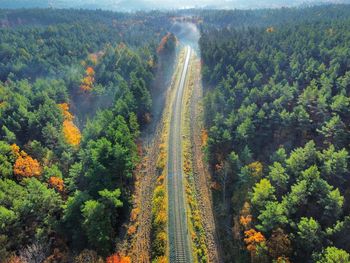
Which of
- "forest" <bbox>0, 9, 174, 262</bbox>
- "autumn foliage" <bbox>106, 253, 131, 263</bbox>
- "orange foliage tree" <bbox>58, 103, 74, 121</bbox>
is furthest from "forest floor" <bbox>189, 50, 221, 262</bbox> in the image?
"orange foliage tree" <bbox>58, 103, 74, 121</bbox>

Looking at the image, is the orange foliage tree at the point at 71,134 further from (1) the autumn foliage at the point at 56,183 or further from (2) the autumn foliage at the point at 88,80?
(2) the autumn foliage at the point at 88,80

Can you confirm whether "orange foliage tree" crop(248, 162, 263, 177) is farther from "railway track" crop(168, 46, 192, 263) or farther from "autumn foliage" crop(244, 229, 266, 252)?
"railway track" crop(168, 46, 192, 263)

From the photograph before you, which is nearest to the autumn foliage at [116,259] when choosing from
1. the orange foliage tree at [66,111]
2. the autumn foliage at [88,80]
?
the orange foliage tree at [66,111]

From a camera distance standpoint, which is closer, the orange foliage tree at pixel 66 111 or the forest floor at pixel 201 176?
the forest floor at pixel 201 176

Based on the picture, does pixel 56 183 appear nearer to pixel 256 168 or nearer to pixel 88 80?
pixel 256 168

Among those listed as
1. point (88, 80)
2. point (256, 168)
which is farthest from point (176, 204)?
point (88, 80)

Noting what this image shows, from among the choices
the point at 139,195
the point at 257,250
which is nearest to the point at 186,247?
the point at 257,250

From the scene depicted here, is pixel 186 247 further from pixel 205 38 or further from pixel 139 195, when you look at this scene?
pixel 205 38

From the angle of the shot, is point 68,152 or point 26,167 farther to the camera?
point 68,152
